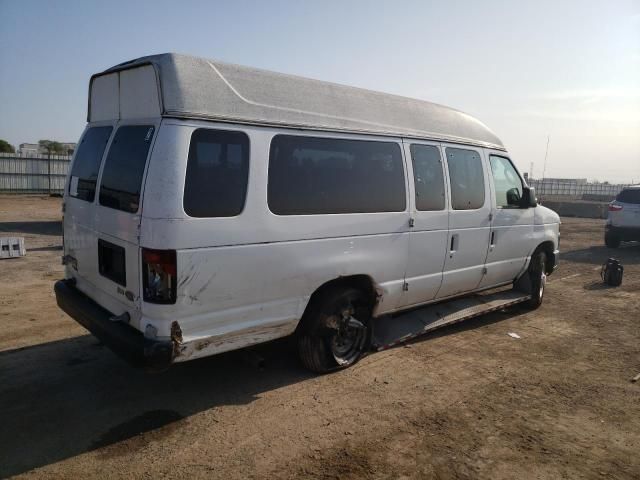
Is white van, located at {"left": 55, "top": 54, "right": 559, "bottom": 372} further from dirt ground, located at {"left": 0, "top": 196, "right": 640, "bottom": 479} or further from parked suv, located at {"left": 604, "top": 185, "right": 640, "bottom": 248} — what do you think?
parked suv, located at {"left": 604, "top": 185, "right": 640, "bottom": 248}

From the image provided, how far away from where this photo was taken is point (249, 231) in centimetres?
370

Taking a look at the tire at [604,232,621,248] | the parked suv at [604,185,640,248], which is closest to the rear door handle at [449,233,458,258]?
the parked suv at [604,185,640,248]

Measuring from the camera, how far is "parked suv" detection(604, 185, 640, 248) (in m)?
13.3

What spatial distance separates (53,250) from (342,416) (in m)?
9.19

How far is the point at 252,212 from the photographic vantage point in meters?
3.72

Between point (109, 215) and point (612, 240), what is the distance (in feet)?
47.3

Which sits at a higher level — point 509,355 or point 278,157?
point 278,157

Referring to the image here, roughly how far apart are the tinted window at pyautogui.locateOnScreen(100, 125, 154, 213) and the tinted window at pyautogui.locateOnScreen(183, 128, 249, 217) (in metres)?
0.36

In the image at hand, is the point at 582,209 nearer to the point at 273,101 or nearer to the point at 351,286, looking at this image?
the point at 351,286

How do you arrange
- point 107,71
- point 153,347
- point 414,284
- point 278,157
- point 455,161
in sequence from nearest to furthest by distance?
point 153,347, point 278,157, point 107,71, point 414,284, point 455,161

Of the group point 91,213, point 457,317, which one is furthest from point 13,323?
point 457,317

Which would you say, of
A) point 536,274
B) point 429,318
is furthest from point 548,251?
point 429,318

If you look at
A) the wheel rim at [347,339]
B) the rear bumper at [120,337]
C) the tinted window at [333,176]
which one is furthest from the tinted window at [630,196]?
the rear bumper at [120,337]

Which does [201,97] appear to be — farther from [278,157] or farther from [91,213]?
[91,213]
